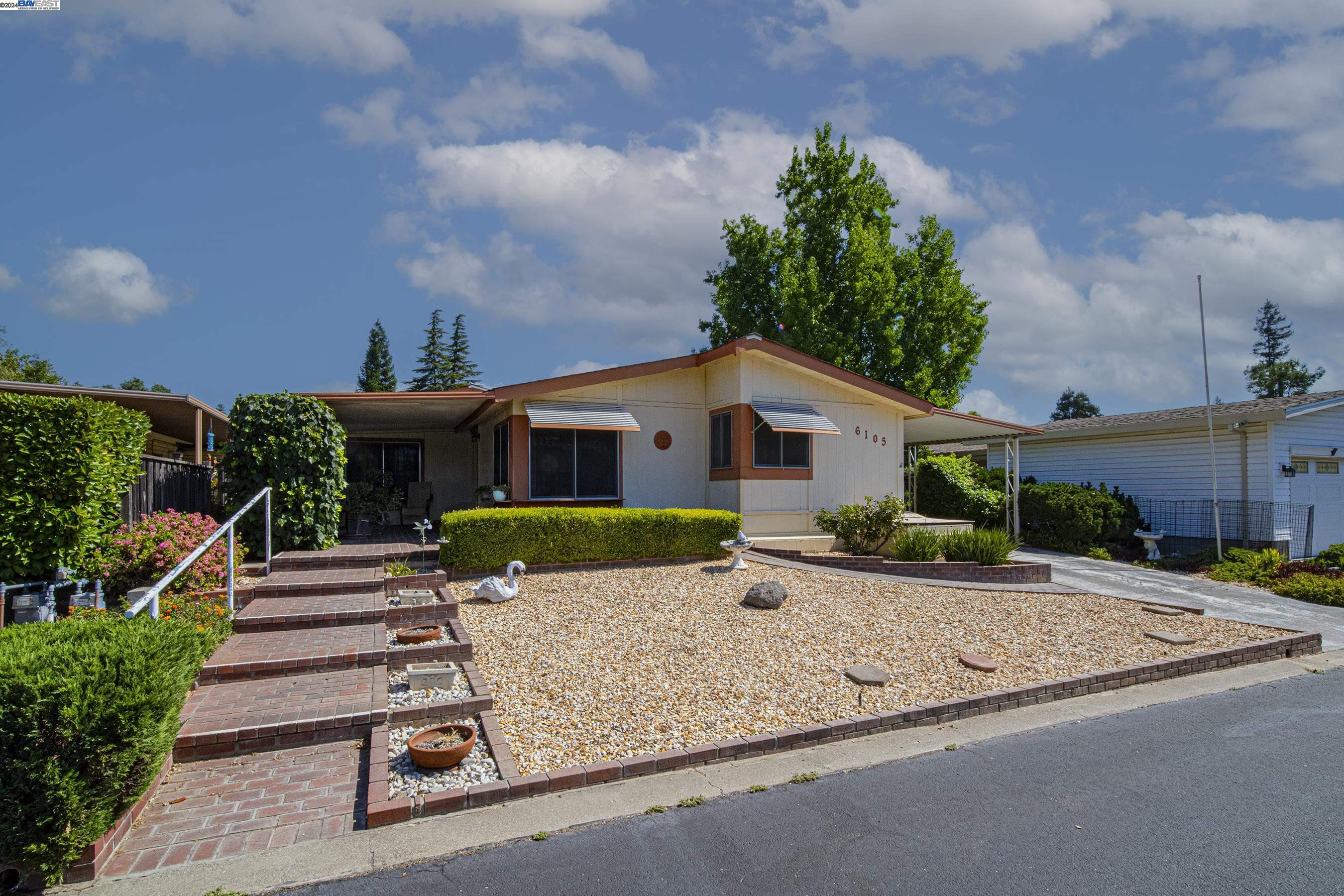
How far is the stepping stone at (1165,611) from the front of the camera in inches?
328

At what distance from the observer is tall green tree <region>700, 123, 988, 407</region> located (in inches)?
848

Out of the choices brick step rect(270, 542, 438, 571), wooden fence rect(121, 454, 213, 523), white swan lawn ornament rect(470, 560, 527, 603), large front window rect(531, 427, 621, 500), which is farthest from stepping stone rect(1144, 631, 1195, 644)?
wooden fence rect(121, 454, 213, 523)

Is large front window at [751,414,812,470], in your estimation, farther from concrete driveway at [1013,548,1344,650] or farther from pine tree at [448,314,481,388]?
pine tree at [448,314,481,388]

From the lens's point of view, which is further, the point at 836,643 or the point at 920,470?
the point at 920,470

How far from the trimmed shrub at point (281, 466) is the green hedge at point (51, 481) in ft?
5.98

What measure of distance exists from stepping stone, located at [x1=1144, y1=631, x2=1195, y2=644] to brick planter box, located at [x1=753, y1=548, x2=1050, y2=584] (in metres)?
2.70

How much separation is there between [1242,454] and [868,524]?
9391 mm

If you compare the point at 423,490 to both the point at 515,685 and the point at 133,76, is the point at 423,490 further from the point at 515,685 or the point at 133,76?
the point at 515,685

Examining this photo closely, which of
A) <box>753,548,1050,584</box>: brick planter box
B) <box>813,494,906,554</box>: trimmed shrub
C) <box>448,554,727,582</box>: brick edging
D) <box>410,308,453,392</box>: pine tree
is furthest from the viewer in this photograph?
<box>410,308,453,392</box>: pine tree

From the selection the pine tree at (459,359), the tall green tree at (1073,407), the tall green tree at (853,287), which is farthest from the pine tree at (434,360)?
the tall green tree at (1073,407)

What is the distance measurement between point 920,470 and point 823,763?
13.7 metres

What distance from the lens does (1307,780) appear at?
416 cm

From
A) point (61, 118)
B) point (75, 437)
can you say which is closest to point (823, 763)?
point (75, 437)

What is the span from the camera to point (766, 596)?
7.71 meters
